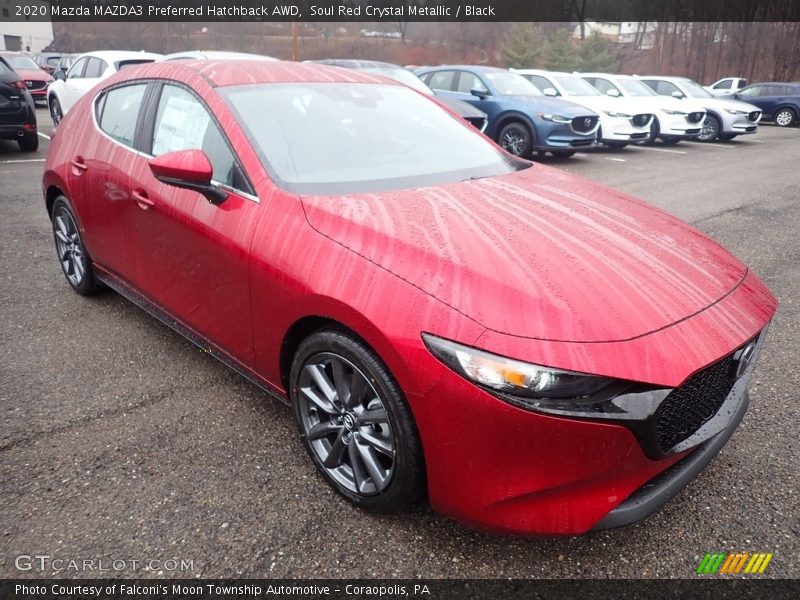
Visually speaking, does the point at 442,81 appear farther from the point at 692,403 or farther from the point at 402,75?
the point at 692,403

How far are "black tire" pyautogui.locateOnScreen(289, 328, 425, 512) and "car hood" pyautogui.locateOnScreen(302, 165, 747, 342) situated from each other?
1.13 ft

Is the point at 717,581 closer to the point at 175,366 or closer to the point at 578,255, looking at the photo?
the point at 578,255

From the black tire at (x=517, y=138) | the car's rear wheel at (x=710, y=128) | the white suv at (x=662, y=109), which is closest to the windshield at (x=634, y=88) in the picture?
the white suv at (x=662, y=109)

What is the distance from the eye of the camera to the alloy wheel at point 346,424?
6.61 feet

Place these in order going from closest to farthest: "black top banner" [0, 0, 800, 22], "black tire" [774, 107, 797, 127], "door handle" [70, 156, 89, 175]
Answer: "door handle" [70, 156, 89, 175]
"black tire" [774, 107, 797, 127]
"black top banner" [0, 0, 800, 22]

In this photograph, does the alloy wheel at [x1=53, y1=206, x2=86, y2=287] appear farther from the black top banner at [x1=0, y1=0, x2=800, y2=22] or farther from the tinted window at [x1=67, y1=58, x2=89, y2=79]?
the black top banner at [x1=0, y1=0, x2=800, y2=22]

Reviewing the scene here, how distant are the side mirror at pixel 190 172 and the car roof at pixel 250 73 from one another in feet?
1.73

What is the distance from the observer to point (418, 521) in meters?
2.14

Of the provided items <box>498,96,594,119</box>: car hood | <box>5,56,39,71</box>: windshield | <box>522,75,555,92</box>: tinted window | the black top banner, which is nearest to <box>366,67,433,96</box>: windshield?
<box>498,96,594,119</box>: car hood

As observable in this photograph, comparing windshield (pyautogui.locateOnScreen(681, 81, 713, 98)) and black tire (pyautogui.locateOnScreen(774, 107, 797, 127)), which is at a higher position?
windshield (pyautogui.locateOnScreen(681, 81, 713, 98))

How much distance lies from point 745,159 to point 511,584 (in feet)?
41.9

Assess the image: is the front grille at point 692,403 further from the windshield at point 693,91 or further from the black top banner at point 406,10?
the black top banner at point 406,10

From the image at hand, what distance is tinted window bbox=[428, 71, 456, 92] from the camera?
37.5 feet

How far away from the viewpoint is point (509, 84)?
1110 cm
